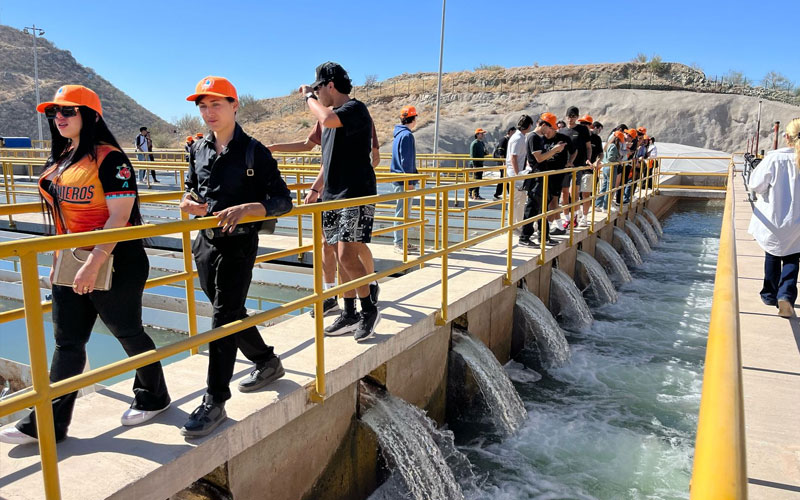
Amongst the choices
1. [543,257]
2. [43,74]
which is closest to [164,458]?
[543,257]

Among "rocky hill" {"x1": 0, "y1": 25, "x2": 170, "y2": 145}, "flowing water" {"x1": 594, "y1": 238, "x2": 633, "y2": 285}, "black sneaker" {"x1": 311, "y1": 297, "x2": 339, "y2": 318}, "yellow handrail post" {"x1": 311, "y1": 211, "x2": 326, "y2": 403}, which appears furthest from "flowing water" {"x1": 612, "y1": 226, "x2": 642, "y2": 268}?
"rocky hill" {"x1": 0, "y1": 25, "x2": 170, "y2": 145}

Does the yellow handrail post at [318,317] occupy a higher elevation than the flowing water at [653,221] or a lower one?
higher

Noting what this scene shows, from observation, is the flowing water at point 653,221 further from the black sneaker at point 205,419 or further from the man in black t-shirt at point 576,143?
the black sneaker at point 205,419

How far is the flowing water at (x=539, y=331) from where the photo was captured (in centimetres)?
682

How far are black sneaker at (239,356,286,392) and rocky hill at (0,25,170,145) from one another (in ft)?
238

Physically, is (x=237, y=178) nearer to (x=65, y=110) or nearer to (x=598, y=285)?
(x=65, y=110)

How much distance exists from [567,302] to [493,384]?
305cm

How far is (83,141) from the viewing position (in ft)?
8.44

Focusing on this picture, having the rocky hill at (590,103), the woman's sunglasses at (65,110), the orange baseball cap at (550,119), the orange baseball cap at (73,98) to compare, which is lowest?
the woman's sunglasses at (65,110)

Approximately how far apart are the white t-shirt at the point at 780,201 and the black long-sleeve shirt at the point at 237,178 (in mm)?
4124

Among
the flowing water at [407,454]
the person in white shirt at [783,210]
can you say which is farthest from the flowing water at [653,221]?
the flowing water at [407,454]

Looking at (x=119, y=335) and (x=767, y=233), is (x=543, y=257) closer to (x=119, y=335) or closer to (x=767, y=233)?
(x=767, y=233)

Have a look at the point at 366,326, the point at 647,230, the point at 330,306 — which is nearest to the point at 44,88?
the point at 647,230

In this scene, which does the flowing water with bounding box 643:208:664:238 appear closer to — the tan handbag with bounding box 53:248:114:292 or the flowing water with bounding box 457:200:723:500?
the flowing water with bounding box 457:200:723:500
